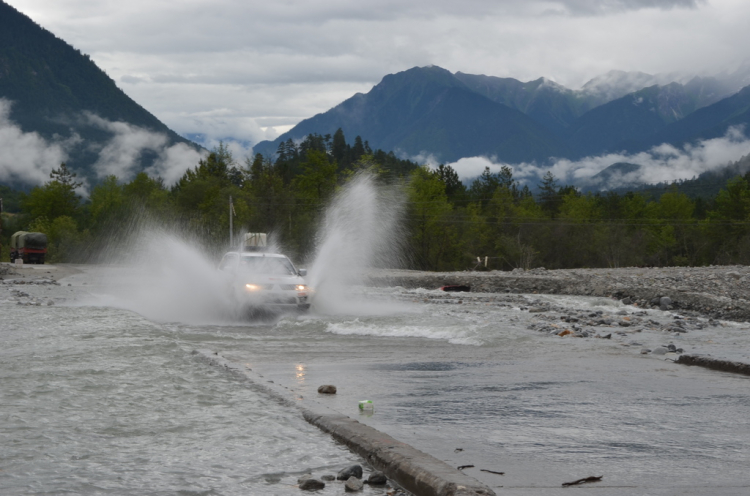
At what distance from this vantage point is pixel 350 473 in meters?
5.89

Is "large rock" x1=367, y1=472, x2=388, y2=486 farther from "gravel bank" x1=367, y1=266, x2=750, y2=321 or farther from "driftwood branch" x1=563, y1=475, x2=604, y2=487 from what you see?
"gravel bank" x1=367, y1=266, x2=750, y2=321

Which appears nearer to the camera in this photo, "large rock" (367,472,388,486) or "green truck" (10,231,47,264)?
"large rock" (367,472,388,486)

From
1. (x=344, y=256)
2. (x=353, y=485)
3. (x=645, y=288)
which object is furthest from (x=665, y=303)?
(x=353, y=485)

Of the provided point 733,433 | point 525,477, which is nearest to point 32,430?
point 525,477

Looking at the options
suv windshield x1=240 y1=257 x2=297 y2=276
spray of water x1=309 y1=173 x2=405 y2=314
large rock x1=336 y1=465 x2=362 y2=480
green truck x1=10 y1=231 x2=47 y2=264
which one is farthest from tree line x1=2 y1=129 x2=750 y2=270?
large rock x1=336 y1=465 x2=362 y2=480

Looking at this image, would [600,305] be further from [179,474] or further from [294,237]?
[294,237]

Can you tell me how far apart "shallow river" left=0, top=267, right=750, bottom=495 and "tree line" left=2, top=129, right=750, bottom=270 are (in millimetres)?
68759

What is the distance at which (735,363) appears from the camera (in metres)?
11.8

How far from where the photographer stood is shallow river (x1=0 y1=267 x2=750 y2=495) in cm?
590

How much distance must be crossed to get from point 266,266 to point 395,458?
1648 centimetres

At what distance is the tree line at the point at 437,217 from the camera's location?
103 metres

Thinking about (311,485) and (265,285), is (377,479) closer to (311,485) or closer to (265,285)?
(311,485)

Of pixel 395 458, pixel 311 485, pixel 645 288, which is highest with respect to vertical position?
pixel 395 458

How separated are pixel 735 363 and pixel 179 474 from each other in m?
9.01
